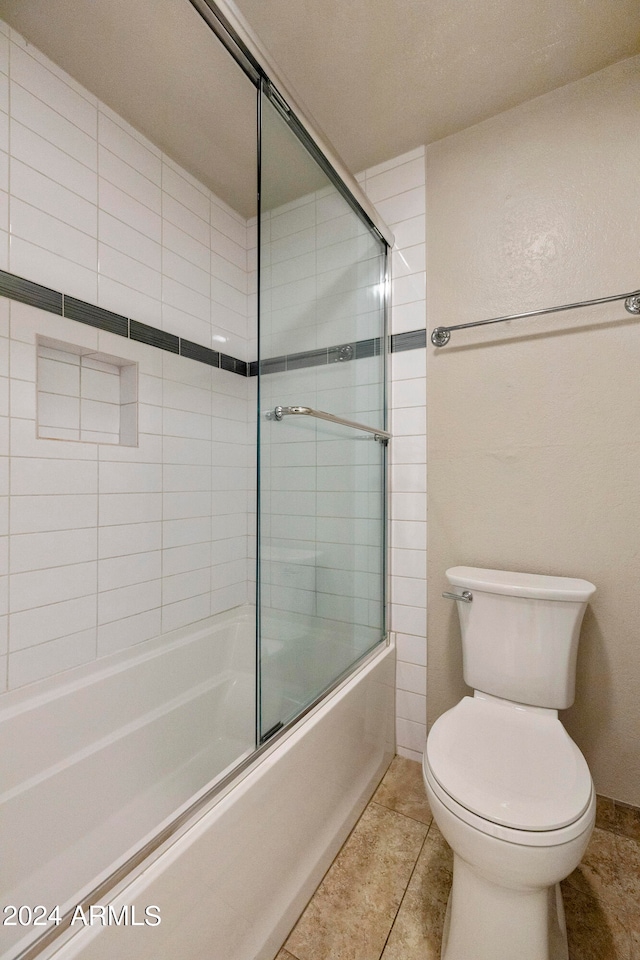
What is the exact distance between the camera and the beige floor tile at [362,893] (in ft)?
3.51

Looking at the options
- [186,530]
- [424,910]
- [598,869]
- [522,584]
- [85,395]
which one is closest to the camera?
[424,910]

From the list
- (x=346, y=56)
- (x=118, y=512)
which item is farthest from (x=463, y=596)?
(x=346, y=56)

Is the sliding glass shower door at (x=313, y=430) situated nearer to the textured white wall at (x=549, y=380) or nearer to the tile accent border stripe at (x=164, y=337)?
the tile accent border stripe at (x=164, y=337)

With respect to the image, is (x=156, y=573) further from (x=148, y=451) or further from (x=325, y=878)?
(x=325, y=878)

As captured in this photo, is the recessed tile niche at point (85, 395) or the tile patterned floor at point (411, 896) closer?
the tile patterned floor at point (411, 896)

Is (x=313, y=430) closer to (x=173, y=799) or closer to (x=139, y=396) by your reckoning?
(x=139, y=396)

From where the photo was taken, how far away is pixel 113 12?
1.29 m

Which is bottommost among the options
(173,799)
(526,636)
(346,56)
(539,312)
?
(173,799)

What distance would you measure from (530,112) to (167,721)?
8.53ft

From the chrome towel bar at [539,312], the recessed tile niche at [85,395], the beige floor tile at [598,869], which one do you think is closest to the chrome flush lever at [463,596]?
the beige floor tile at [598,869]

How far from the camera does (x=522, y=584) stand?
1391 mm

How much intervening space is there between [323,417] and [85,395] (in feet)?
3.14

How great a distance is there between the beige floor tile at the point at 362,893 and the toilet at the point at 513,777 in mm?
167

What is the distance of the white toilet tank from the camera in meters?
1.34
